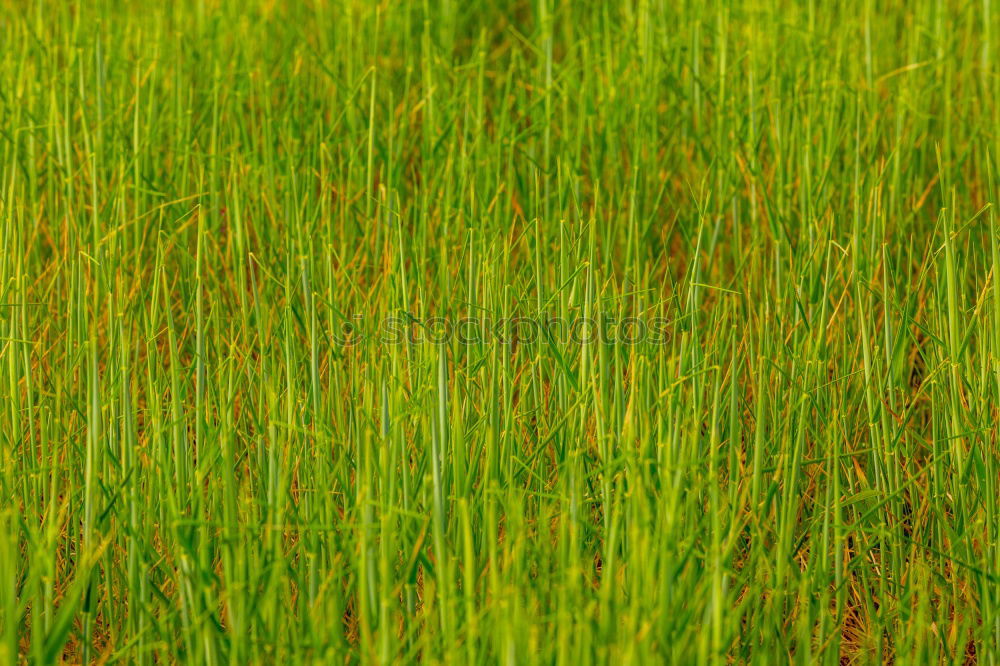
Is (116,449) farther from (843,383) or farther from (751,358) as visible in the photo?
(843,383)

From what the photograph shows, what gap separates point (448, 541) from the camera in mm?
1411

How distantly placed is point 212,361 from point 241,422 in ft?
0.73

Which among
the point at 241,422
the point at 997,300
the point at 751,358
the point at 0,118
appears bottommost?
the point at 241,422

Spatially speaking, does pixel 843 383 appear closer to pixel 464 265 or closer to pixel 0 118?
pixel 464 265

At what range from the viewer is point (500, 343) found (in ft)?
5.28

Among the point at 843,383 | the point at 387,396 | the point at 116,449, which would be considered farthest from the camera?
the point at 843,383

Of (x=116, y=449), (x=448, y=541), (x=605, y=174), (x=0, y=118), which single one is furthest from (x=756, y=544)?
(x=0, y=118)

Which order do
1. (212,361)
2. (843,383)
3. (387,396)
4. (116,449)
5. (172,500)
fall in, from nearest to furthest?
1. (172,500)
2. (387,396)
3. (116,449)
4. (843,383)
5. (212,361)

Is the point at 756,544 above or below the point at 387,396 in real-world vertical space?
below

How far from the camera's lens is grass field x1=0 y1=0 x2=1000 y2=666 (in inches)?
50.7

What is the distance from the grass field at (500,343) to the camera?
1.29 meters

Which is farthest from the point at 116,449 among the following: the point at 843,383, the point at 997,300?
the point at 997,300

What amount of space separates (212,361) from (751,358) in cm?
92

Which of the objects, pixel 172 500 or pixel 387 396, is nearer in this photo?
pixel 172 500
